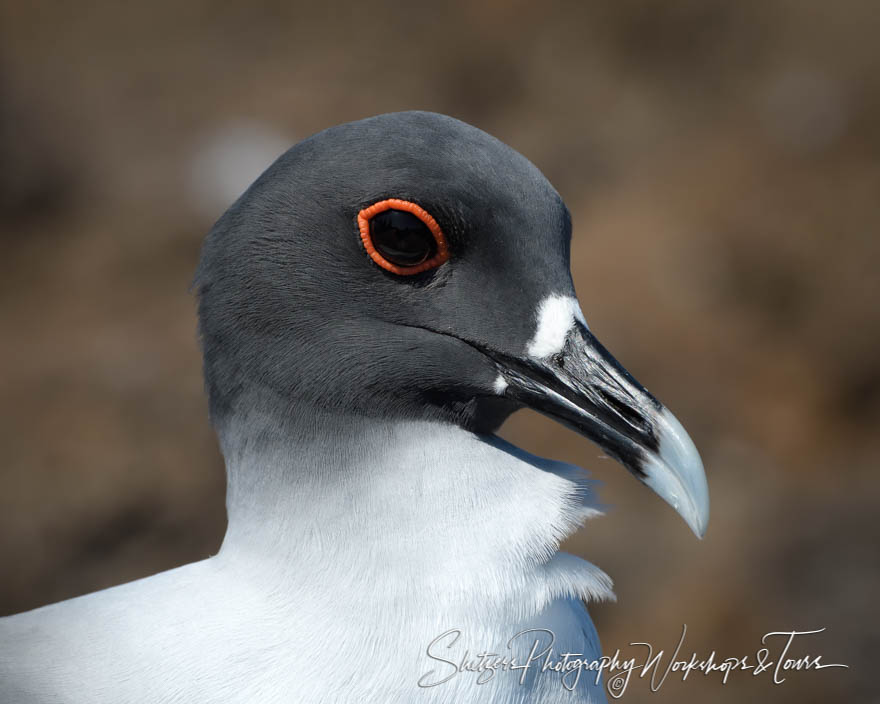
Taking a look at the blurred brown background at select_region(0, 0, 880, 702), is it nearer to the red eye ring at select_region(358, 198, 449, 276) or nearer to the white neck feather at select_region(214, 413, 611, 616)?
the white neck feather at select_region(214, 413, 611, 616)

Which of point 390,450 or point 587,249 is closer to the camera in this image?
point 390,450

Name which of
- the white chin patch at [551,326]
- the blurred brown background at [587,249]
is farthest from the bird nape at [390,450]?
Answer: the blurred brown background at [587,249]

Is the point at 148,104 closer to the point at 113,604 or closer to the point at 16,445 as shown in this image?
the point at 16,445

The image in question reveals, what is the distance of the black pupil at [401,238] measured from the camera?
2270 mm

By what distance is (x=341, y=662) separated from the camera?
219 cm

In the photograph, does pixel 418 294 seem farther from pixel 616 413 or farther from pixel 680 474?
pixel 680 474

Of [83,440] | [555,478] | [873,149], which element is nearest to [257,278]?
[555,478]

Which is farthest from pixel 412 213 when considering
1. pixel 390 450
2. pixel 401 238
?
pixel 390 450

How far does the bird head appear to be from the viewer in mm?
2273

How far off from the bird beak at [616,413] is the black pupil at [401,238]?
31cm

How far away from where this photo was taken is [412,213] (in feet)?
7.41

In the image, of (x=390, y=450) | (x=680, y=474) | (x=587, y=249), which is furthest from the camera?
(x=587, y=249)

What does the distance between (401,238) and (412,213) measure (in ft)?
0.21

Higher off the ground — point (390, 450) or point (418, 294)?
point (418, 294)
